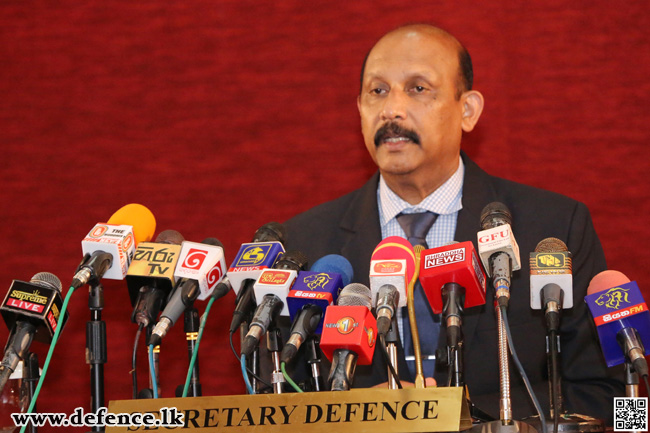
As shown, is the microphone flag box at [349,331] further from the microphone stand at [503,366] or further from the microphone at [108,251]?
the microphone at [108,251]

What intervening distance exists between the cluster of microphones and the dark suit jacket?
1.43 feet

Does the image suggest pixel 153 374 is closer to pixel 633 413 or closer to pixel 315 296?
pixel 315 296

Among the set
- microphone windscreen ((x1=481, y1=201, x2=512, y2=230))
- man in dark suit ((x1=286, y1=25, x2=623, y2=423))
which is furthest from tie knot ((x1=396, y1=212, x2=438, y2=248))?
microphone windscreen ((x1=481, y1=201, x2=512, y2=230))

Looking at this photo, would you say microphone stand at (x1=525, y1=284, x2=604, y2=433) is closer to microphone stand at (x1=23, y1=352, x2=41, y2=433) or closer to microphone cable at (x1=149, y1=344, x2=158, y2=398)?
microphone cable at (x1=149, y1=344, x2=158, y2=398)

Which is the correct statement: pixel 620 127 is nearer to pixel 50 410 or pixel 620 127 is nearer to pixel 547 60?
pixel 547 60

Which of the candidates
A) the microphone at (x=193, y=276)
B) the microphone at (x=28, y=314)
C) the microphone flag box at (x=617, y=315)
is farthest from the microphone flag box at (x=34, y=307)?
the microphone flag box at (x=617, y=315)

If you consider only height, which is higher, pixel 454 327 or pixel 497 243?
pixel 497 243

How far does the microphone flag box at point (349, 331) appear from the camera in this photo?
1.45 m

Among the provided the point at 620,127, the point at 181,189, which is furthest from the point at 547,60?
the point at 181,189

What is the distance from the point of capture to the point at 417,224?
2672mm

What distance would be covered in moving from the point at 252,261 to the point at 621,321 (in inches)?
30.7

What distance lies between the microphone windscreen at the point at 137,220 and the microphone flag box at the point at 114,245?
0.06 metres

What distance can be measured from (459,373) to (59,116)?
271cm

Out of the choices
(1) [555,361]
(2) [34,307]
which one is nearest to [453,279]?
(1) [555,361]
